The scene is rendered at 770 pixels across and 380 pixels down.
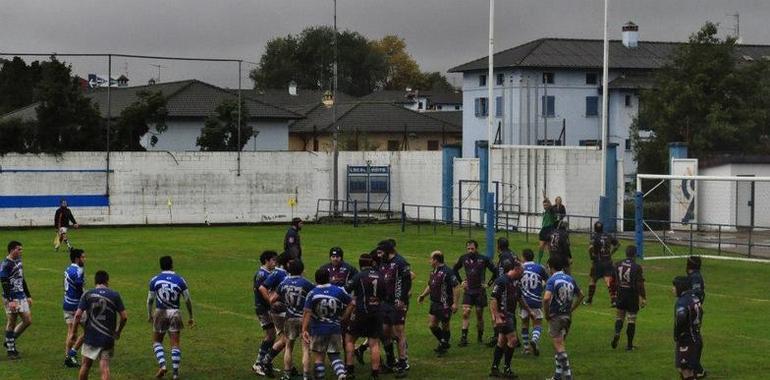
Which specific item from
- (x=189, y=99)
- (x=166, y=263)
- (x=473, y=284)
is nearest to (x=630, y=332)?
(x=473, y=284)

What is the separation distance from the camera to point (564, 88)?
3297 inches

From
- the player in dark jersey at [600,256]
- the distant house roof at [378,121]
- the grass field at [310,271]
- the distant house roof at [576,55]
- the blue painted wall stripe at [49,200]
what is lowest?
the grass field at [310,271]

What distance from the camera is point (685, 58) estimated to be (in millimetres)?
70438

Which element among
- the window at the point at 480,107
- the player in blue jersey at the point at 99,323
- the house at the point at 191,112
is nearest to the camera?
the player in blue jersey at the point at 99,323

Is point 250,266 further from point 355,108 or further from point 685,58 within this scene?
point 355,108

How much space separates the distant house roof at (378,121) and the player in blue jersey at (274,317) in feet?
246

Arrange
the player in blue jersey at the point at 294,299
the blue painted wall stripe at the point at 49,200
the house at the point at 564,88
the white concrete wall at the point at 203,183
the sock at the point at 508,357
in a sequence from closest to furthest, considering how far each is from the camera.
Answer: the player in blue jersey at the point at 294,299, the sock at the point at 508,357, the blue painted wall stripe at the point at 49,200, the white concrete wall at the point at 203,183, the house at the point at 564,88

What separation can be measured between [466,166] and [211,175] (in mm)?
12813

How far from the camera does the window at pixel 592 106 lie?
8444 cm

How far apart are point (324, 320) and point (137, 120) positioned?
4971 cm

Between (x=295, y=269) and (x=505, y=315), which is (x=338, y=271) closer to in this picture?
(x=295, y=269)

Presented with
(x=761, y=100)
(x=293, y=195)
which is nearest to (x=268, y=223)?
(x=293, y=195)

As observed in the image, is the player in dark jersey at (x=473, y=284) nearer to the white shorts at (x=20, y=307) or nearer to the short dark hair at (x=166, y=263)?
the short dark hair at (x=166, y=263)

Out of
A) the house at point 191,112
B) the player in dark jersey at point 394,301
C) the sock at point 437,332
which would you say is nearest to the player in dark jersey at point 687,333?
the player in dark jersey at point 394,301
